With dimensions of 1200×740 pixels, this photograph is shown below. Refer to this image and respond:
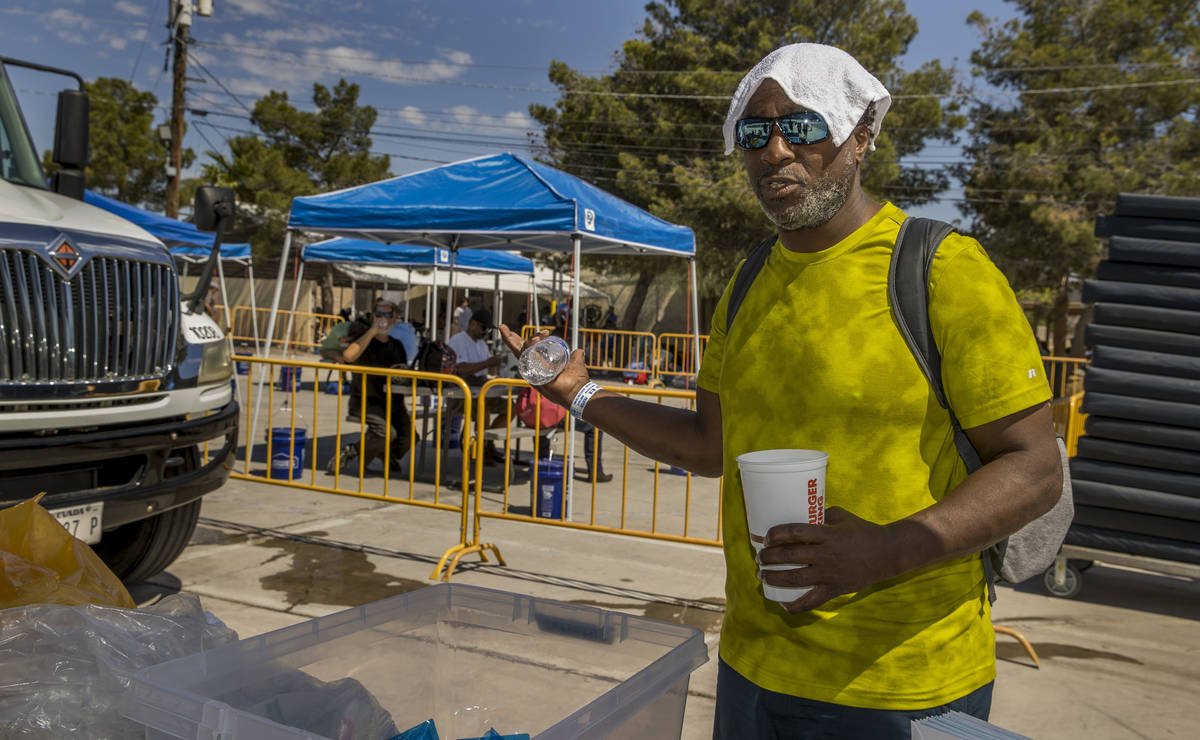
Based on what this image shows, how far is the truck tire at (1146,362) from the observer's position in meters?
5.46

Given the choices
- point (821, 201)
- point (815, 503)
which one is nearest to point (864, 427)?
point (815, 503)

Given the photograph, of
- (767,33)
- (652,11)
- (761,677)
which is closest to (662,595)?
(761,677)

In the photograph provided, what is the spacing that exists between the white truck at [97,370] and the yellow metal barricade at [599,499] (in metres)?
1.67

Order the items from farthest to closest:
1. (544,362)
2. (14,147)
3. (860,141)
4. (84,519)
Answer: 1. (14,147)
2. (84,519)
3. (544,362)
4. (860,141)

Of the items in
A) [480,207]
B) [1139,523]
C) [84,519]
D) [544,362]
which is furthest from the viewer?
[480,207]

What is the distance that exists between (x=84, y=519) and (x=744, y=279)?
326 centimetres

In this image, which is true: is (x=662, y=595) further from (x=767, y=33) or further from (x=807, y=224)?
(x=767, y=33)

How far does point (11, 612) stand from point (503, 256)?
56.5ft

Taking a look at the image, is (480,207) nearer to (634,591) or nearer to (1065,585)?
(634,591)

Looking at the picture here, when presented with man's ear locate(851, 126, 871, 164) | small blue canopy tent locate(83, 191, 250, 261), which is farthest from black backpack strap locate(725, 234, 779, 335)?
Answer: small blue canopy tent locate(83, 191, 250, 261)

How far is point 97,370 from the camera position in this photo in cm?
412

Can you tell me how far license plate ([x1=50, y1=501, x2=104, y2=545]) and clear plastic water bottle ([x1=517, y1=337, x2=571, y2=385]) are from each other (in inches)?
106

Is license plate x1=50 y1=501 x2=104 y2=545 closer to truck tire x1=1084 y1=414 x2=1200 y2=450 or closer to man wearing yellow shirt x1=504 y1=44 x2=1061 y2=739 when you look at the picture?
man wearing yellow shirt x1=504 y1=44 x2=1061 y2=739

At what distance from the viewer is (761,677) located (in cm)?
168
